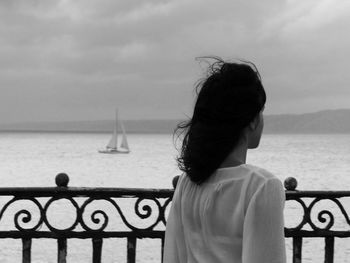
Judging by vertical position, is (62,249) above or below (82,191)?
below

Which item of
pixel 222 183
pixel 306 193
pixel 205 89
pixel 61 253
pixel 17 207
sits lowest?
pixel 17 207

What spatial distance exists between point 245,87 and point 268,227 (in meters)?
0.47

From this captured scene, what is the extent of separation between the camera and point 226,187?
1.89m

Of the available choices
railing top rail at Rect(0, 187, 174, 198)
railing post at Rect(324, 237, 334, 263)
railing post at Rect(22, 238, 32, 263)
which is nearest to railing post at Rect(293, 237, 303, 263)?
railing post at Rect(324, 237, 334, 263)

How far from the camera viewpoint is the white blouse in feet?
5.85

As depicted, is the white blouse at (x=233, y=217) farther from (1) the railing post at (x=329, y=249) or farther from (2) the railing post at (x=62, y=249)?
(1) the railing post at (x=329, y=249)

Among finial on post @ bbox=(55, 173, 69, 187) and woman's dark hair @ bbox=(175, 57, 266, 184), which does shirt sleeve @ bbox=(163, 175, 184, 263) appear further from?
finial on post @ bbox=(55, 173, 69, 187)

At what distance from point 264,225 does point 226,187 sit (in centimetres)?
19

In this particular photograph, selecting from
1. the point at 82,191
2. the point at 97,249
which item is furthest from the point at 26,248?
the point at 82,191

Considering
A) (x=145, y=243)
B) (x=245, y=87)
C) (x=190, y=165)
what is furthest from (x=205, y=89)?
(x=145, y=243)

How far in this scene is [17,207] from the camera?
3444 centimetres

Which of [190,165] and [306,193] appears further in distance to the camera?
[306,193]

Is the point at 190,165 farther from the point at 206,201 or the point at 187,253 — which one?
the point at 187,253

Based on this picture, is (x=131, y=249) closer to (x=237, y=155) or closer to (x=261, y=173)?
(x=237, y=155)
